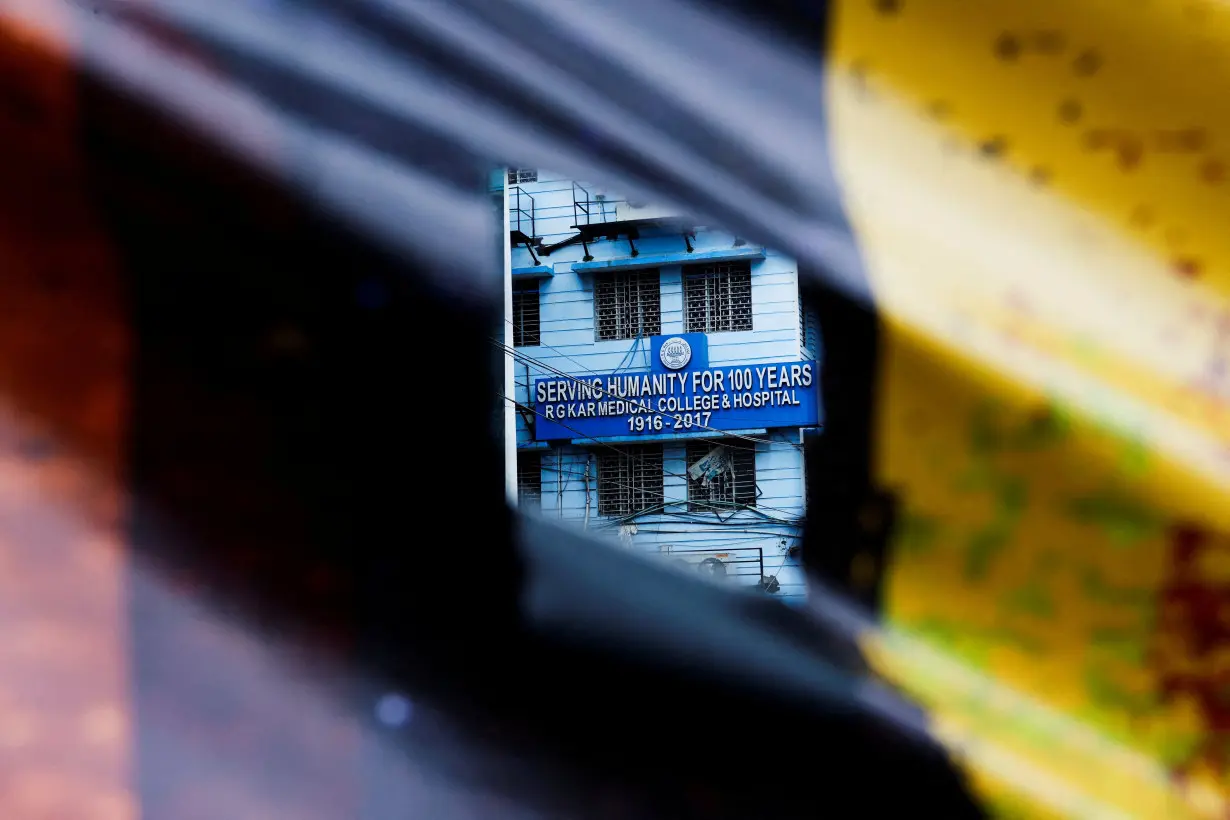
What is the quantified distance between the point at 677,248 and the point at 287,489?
110 cm

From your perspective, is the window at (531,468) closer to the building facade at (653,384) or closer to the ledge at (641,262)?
the building facade at (653,384)

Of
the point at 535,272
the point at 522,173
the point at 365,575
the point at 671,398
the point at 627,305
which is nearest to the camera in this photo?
the point at 365,575

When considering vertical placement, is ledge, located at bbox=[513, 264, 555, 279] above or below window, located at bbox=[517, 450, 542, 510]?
above

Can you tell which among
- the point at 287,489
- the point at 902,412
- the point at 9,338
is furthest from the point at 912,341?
the point at 9,338

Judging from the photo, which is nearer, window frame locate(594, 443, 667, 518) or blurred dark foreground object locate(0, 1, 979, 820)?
blurred dark foreground object locate(0, 1, 979, 820)

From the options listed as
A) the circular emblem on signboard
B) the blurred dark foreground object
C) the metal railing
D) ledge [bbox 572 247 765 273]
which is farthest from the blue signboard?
the blurred dark foreground object

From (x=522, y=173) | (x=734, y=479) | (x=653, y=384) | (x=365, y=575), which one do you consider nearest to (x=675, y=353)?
(x=653, y=384)

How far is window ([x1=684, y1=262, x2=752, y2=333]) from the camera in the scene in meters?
1.27

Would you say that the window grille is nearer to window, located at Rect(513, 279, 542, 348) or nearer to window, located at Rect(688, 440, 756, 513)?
window, located at Rect(513, 279, 542, 348)

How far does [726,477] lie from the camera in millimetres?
1477

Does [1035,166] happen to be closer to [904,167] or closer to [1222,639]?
[904,167]

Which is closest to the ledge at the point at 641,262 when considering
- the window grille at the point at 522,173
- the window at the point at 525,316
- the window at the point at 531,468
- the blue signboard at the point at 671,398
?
the blue signboard at the point at 671,398

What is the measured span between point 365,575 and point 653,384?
1077mm

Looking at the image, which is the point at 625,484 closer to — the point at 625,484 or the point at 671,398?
the point at 625,484
